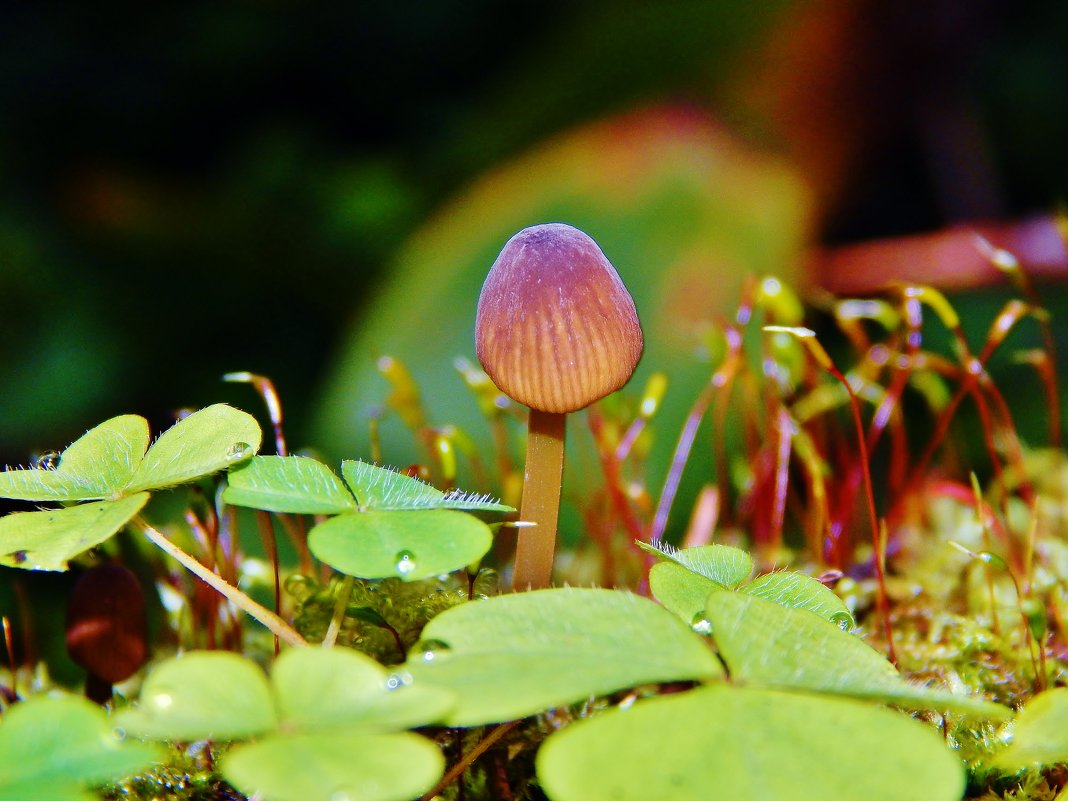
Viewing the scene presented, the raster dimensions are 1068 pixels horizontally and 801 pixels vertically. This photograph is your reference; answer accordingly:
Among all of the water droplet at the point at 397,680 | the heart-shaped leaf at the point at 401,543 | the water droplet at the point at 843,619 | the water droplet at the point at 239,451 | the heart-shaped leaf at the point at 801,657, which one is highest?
the water droplet at the point at 239,451

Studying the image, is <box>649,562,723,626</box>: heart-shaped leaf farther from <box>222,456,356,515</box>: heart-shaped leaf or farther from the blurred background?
the blurred background

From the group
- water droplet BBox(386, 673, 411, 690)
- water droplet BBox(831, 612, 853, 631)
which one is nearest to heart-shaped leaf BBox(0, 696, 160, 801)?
water droplet BBox(386, 673, 411, 690)

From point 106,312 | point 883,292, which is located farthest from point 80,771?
point 106,312

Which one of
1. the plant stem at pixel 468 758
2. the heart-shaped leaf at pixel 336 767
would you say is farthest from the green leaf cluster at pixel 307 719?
the plant stem at pixel 468 758

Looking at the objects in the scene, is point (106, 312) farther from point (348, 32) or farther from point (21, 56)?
point (348, 32)

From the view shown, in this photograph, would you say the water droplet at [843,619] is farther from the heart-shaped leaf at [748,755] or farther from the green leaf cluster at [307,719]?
the green leaf cluster at [307,719]

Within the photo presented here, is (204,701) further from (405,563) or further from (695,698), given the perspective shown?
(695,698)
